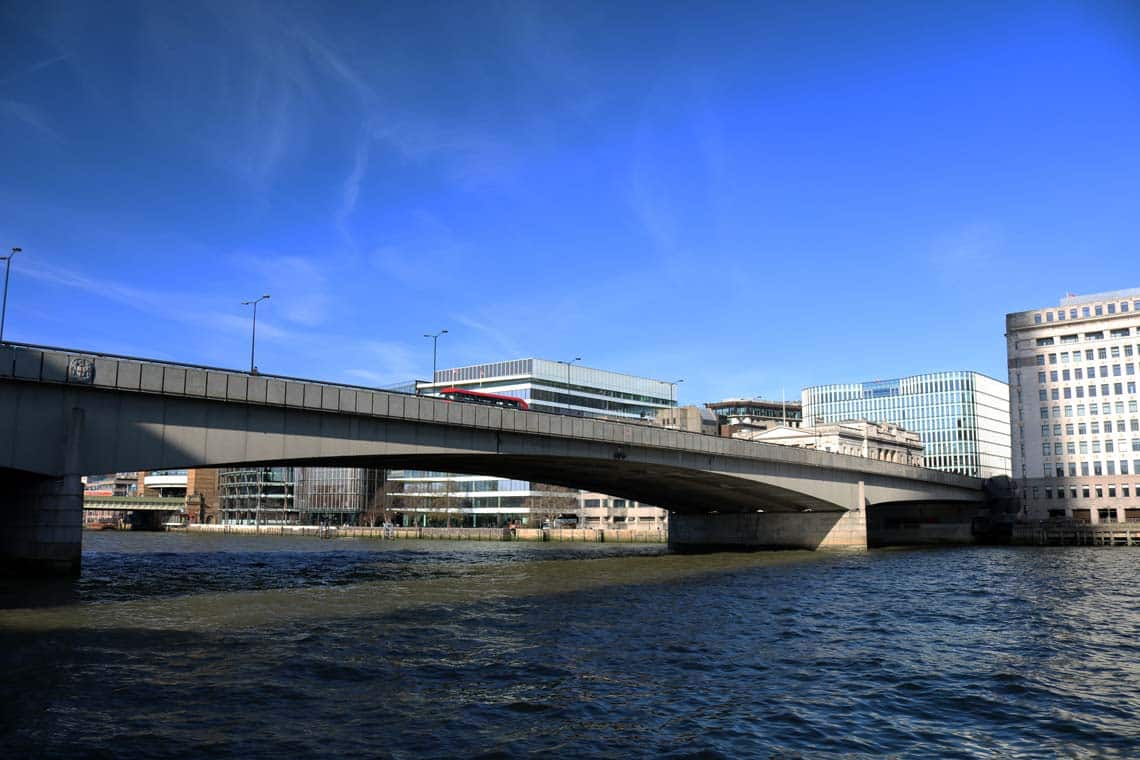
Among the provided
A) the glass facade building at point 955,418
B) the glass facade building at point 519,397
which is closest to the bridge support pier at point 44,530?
the glass facade building at point 519,397

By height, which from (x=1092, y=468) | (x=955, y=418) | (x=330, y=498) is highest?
(x=955, y=418)

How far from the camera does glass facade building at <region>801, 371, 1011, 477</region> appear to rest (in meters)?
185

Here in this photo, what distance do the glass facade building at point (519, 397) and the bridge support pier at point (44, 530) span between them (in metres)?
110

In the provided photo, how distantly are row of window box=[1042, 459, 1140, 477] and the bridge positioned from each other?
165 ft

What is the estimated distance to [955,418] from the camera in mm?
186750

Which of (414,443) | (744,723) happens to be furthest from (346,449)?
(744,723)

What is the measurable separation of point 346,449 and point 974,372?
172 metres

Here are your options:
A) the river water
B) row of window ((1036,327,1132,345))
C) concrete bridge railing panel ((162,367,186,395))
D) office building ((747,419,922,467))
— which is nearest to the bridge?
concrete bridge railing panel ((162,367,186,395))

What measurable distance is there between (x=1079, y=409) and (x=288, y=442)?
111946 millimetres

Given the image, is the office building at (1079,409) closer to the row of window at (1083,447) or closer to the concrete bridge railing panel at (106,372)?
the row of window at (1083,447)

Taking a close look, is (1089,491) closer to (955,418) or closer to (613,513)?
(613,513)

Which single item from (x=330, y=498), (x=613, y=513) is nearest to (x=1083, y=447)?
(x=613, y=513)

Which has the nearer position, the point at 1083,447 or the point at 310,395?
the point at 310,395

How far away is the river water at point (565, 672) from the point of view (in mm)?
15383
